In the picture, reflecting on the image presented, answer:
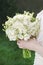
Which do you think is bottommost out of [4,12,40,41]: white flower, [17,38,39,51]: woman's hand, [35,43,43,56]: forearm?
[35,43,43,56]: forearm

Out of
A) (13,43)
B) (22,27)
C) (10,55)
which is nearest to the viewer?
(22,27)

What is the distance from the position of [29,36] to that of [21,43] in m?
0.09

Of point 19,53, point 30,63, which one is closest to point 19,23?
point 30,63

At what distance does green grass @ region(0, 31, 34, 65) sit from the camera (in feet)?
14.7

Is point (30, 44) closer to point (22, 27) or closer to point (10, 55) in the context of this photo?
point (22, 27)

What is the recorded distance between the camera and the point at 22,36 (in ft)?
6.25

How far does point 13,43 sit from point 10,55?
0.46 meters

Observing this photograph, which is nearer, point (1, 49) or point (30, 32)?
point (30, 32)

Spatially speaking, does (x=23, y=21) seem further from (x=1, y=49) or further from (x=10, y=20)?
(x=1, y=49)

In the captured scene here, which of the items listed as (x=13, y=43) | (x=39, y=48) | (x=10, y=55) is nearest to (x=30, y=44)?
(x=39, y=48)

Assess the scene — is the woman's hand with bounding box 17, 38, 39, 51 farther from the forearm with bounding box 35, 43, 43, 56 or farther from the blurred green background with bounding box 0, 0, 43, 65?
the blurred green background with bounding box 0, 0, 43, 65

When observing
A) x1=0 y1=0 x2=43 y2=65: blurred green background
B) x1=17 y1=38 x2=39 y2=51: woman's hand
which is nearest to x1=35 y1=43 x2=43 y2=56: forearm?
x1=17 y1=38 x2=39 y2=51: woman's hand

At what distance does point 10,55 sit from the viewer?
4.76 metres

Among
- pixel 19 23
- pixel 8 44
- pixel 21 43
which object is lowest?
pixel 21 43
